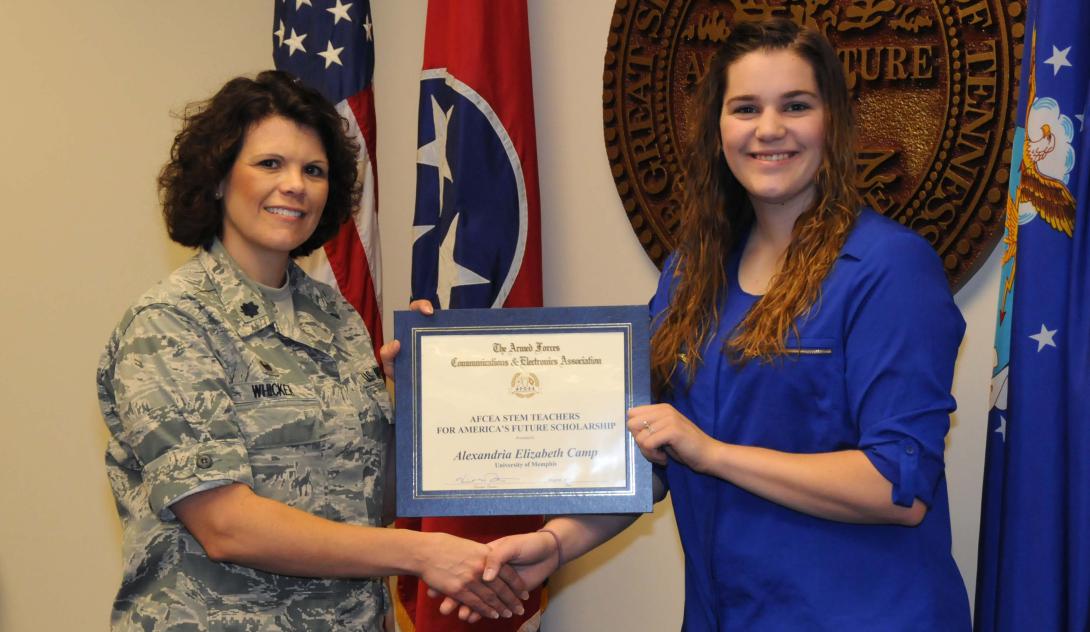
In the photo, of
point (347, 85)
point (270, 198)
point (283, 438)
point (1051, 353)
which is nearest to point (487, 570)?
point (283, 438)

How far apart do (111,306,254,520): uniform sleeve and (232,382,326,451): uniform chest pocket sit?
1.1 inches

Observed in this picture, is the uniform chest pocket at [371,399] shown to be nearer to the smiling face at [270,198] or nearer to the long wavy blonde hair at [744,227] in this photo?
the smiling face at [270,198]

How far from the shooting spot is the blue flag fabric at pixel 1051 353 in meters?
1.95

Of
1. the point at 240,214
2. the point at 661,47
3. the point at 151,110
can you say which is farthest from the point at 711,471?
the point at 151,110

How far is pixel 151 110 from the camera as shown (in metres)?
3.47

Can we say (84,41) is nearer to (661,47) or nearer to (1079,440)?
(661,47)

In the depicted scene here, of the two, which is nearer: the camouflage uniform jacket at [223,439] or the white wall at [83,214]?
the camouflage uniform jacket at [223,439]

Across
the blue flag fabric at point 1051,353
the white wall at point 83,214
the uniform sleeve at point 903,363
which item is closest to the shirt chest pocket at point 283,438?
the uniform sleeve at point 903,363

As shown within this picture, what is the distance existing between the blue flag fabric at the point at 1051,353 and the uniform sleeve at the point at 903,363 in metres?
0.31

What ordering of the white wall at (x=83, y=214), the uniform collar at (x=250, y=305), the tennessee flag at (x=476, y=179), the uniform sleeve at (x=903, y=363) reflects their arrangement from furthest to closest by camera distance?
the white wall at (x=83, y=214), the tennessee flag at (x=476, y=179), the uniform collar at (x=250, y=305), the uniform sleeve at (x=903, y=363)

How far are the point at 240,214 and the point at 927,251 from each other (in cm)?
118

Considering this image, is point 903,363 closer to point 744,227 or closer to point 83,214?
point 744,227

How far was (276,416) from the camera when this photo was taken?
76.9 inches

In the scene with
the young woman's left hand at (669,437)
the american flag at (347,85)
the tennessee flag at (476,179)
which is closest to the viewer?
the young woman's left hand at (669,437)
